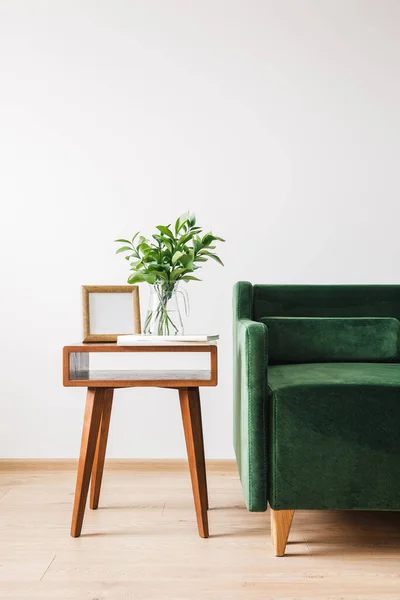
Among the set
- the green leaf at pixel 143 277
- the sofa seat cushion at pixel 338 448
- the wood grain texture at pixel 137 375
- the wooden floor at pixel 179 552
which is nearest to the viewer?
the wooden floor at pixel 179 552

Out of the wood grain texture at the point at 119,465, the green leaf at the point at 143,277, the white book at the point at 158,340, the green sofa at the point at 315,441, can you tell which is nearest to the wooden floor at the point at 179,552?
the green sofa at the point at 315,441

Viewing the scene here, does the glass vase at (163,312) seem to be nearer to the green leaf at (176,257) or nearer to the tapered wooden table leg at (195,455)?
the green leaf at (176,257)

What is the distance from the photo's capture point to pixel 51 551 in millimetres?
1622

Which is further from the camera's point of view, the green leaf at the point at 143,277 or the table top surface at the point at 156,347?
the green leaf at the point at 143,277

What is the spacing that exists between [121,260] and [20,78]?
0.86 meters

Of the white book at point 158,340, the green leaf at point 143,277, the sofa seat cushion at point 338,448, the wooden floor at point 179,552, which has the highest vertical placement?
the green leaf at point 143,277

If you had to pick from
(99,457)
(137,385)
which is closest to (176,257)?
(137,385)

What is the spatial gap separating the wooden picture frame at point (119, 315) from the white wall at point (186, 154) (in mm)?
558

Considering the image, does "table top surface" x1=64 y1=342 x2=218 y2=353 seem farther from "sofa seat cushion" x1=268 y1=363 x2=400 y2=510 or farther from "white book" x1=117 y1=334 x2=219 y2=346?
"sofa seat cushion" x1=268 y1=363 x2=400 y2=510

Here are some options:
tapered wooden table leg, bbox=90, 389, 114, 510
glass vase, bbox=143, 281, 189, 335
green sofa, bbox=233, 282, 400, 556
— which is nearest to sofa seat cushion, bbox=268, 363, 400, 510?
green sofa, bbox=233, 282, 400, 556

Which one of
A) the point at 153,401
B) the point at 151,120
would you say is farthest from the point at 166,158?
the point at 153,401

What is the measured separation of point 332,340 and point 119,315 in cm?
75

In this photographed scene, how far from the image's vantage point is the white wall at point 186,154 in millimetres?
2486

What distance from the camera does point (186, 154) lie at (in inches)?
98.3
